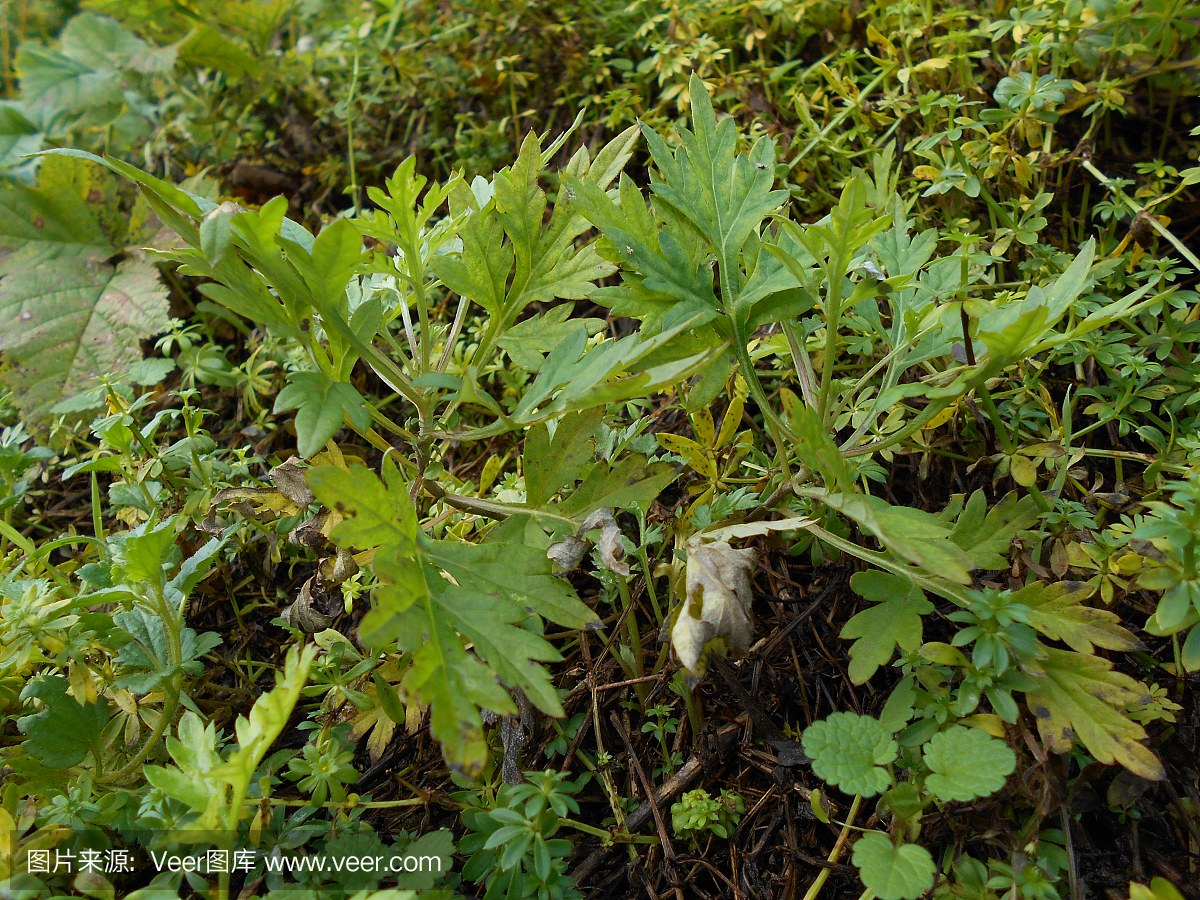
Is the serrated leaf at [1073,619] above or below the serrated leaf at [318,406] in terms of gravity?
below

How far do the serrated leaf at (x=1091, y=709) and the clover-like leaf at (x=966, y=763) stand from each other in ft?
0.36

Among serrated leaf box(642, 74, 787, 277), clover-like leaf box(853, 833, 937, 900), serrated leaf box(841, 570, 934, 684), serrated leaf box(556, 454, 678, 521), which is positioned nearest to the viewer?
clover-like leaf box(853, 833, 937, 900)

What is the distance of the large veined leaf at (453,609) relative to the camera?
1355 mm

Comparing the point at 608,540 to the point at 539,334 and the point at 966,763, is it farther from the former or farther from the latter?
the point at 966,763

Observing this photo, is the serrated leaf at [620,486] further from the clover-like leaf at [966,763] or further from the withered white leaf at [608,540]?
the clover-like leaf at [966,763]

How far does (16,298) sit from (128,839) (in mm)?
2008

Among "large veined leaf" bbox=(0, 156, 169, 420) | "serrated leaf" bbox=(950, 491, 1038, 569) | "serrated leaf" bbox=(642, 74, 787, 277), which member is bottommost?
"serrated leaf" bbox=(950, 491, 1038, 569)

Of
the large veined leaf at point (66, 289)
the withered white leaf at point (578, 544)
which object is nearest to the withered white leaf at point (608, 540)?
the withered white leaf at point (578, 544)

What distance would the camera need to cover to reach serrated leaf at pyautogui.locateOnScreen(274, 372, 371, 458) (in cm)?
145

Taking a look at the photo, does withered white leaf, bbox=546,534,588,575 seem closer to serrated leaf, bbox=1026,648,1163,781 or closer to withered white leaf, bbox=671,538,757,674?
withered white leaf, bbox=671,538,757,674

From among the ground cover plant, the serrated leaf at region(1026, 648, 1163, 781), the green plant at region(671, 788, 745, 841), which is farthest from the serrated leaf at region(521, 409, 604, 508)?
the serrated leaf at region(1026, 648, 1163, 781)

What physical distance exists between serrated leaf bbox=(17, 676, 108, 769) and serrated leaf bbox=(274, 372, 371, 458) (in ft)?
2.70

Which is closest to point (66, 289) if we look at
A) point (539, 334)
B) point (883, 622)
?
point (539, 334)

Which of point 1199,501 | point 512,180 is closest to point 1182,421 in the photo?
point 1199,501
